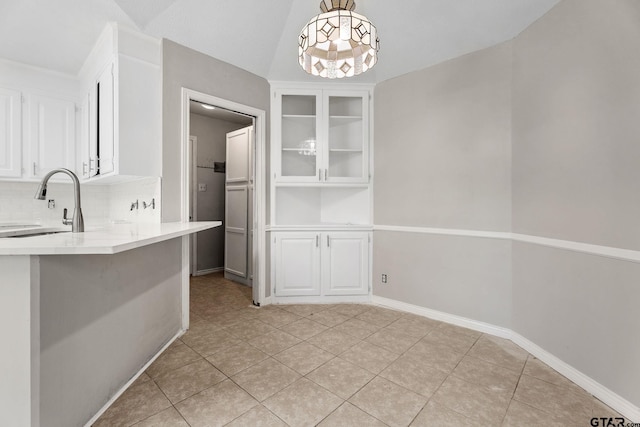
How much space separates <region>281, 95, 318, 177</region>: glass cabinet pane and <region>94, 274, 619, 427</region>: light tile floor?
1.69m

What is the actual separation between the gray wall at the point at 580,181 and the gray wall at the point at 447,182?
5.8 inches

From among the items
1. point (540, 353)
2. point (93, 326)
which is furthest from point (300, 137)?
point (540, 353)

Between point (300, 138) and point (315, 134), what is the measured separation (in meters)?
0.18

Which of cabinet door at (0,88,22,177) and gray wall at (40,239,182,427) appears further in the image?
cabinet door at (0,88,22,177)

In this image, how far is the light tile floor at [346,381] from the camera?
1.59 meters

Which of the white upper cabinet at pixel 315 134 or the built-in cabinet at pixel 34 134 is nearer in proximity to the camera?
the built-in cabinet at pixel 34 134

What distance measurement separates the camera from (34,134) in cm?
290

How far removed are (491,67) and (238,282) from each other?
3994 millimetres

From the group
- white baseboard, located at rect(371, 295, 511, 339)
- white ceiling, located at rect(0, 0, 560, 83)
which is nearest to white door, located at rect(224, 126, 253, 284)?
white ceiling, located at rect(0, 0, 560, 83)

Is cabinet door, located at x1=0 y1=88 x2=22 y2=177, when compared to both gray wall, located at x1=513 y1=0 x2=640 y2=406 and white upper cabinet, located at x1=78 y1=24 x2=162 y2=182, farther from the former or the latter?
gray wall, located at x1=513 y1=0 x2=640 y2=406

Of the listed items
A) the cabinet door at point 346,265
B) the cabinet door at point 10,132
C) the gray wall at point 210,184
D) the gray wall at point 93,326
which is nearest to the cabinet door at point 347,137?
the cabinet door at point 346,265

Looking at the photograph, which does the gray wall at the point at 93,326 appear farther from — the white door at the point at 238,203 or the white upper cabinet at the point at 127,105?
the white door at the point at 238,203

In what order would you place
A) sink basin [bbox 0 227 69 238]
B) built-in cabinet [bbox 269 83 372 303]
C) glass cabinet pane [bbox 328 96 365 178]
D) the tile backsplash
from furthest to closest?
1. glass cabinet pane [bbox 328 96 365 178]
2. built-in cabinet [bbox 269 83 372 303]
3. the tile backsplash
4. sink basin [bbox 0 227 69 238]

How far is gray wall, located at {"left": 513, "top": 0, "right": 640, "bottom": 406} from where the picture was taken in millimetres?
1665
